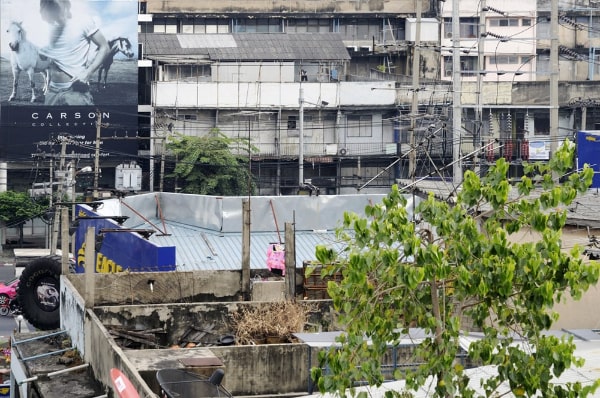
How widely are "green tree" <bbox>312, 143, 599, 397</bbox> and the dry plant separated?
8759mm

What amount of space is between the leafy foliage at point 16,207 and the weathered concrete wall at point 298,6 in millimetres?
16782

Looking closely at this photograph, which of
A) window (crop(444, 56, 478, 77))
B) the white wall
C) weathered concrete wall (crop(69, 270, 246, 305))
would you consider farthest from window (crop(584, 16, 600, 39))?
weathered concrete wall (crop(69, 270, 246, 305))

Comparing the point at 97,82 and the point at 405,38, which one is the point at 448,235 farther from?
the point at 405,38

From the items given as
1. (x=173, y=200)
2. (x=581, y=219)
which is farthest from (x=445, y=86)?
(x=581, y=219)

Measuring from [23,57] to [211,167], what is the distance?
42.3 ft

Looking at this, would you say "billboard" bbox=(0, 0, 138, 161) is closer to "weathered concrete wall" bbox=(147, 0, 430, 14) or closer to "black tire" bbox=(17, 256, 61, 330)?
"weathered concrete wall" bbox=(147, 0, 430, 14)

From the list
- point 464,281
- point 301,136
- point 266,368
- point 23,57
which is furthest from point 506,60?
point 464,281

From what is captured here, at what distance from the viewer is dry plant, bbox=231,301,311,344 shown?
65.5 ft

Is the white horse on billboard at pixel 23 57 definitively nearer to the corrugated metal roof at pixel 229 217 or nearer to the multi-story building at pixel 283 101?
the multi-story building at pixel 283 101

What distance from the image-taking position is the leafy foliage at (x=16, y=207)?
61.4 m

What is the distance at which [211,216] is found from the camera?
108 feet

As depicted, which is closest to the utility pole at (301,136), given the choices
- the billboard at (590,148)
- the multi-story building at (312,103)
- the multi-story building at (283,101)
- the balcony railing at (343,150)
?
the multi-story building at (312,103)

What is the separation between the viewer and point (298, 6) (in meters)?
74.1

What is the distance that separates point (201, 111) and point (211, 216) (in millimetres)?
34047
